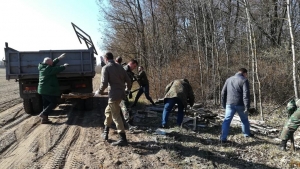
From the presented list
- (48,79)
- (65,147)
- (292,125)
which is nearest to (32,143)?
(65,147)

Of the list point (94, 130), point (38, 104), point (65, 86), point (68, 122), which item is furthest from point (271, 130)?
point (38, 104)

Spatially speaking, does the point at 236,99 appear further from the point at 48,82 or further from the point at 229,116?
the point at 48,82

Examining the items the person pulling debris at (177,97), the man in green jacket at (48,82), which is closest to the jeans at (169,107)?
the person pulling debris at (177,97)

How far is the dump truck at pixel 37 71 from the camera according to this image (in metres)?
7.93

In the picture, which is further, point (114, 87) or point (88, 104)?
point (88, 104)

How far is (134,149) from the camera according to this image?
5293 millimetres

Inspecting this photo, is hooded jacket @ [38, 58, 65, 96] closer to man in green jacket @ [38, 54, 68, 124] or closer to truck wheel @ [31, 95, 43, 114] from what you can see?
man in green jacket @ [38, 54, 68, 124]

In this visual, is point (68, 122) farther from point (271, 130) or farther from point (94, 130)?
point (271, 130)

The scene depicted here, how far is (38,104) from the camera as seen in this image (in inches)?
332

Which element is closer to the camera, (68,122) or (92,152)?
(92,152)

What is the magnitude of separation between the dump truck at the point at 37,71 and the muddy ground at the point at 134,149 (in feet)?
3.47

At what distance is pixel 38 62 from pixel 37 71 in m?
0.28

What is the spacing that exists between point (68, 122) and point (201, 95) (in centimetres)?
647

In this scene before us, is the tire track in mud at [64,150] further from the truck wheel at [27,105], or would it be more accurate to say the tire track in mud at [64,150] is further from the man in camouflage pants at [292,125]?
the man in camouflage pants at [292,125]
